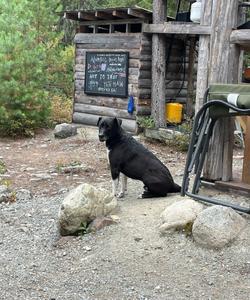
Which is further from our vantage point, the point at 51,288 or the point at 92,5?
the point at 92,5

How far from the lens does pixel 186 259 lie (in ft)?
19.2

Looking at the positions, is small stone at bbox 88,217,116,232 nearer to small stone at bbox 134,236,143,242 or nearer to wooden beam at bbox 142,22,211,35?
small stone at bbox 134,236,143,242

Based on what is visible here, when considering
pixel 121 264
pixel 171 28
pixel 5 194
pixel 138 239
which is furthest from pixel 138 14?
pixel 121 264

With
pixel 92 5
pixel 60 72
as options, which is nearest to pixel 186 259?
pixel 60 72

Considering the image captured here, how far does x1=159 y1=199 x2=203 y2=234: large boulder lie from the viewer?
20.9ft

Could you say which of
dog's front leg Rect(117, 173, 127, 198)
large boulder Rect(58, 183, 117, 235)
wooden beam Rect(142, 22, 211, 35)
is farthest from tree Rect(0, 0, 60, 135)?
large boulder Rect(58, 183, 117, 235)

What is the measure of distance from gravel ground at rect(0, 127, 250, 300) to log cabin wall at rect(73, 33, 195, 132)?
21.2 ft

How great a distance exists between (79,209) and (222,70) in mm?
2961

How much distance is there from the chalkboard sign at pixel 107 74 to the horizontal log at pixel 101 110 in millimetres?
387

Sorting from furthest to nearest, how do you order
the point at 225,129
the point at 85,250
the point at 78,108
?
the point at 78,108, the point at 225,129, the point at 85,250

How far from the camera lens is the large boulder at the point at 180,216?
6.37m

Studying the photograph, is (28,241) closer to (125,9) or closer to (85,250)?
(85,250)

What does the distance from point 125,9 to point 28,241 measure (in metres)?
7.64

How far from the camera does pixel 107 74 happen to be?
45.9ft
